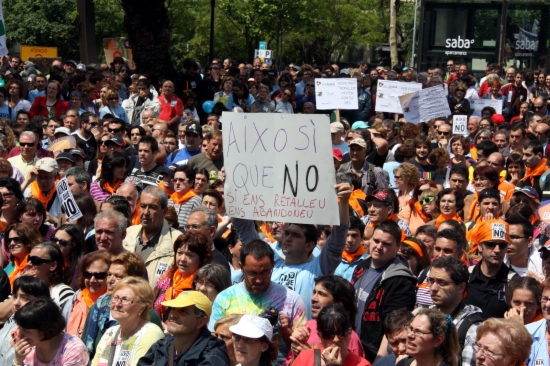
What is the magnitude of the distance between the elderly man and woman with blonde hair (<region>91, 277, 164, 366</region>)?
1.60 metres

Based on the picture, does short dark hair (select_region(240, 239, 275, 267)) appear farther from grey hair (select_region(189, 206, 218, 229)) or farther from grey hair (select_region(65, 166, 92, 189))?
grey hair (select_region(65, 166, 92, 189))

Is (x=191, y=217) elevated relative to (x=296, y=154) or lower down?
lower down

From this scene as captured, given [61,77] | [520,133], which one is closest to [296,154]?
[520,133]

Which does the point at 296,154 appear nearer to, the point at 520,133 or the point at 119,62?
the point at 520,133

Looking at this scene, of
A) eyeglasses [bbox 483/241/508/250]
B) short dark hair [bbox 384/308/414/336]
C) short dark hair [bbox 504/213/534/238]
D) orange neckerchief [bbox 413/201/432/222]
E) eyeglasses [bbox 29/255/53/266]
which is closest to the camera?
short dark hair [bbox 384/308/414/336]

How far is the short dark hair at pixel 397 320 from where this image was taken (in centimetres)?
548

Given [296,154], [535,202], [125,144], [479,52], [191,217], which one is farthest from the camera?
[479,52]

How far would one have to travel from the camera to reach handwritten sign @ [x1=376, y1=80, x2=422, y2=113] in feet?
48.8

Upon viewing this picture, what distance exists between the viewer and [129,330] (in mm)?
5770

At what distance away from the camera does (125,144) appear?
11.6 m

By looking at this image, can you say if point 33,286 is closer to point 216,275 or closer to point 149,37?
point 216,275

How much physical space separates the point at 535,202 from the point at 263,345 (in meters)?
4.52

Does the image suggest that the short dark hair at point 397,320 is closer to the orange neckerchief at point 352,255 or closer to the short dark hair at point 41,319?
the orange neckerchief at point 352,255

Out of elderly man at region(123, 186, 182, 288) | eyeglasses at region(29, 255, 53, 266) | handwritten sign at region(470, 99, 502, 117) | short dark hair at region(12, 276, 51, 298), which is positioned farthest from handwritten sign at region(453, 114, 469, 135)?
short dark hair at region(12, 276, 51, 298)
